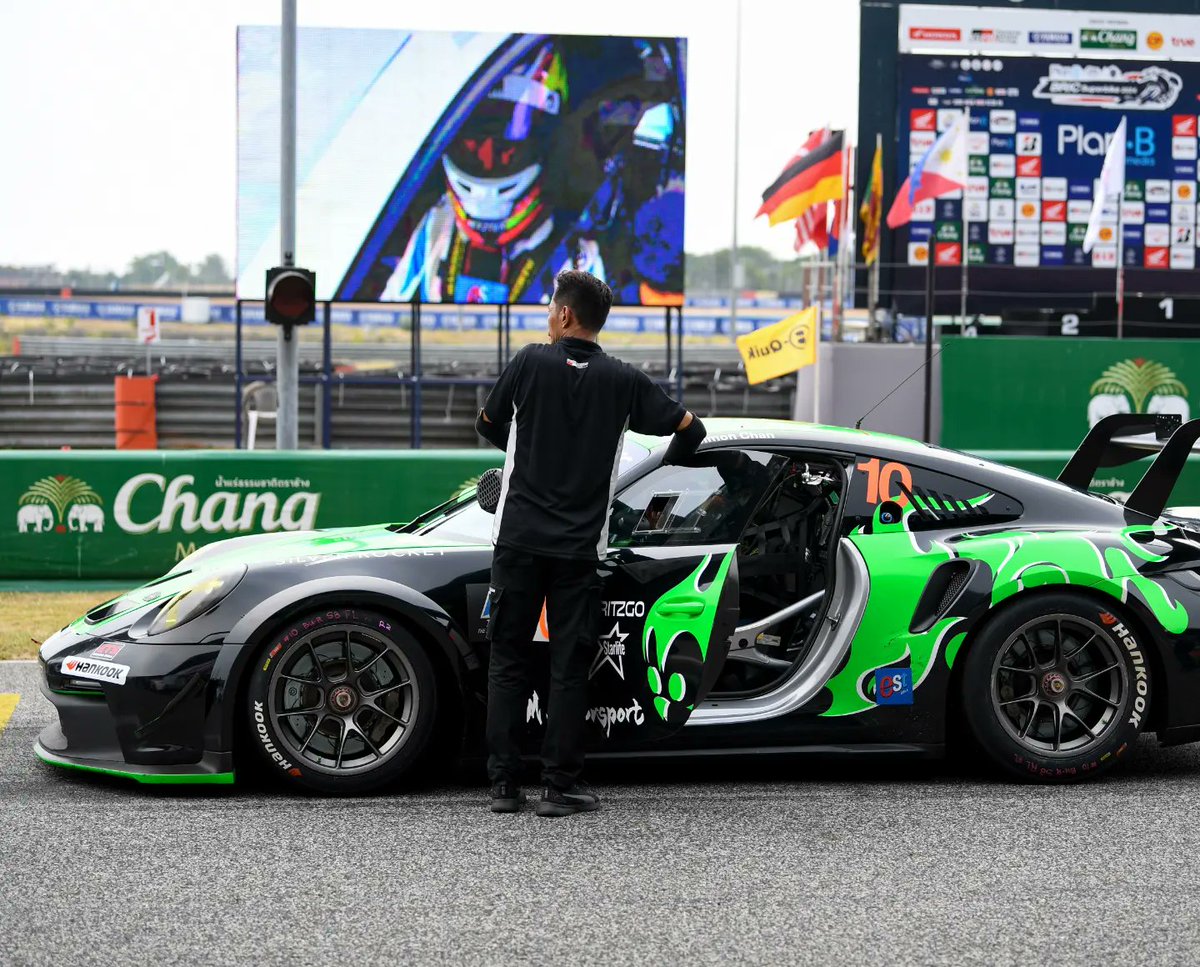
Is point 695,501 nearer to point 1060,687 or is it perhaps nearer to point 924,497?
point 924,497

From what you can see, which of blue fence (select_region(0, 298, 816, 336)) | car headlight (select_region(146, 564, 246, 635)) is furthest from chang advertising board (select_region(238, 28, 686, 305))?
blue fence (select_region(0, 298, 816, 336))

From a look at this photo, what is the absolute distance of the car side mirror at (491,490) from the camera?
4.88 m

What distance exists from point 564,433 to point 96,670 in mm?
1644

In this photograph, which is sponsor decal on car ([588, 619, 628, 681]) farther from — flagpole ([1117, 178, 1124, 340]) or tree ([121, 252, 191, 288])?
tree ([121, 252, 191, 288])

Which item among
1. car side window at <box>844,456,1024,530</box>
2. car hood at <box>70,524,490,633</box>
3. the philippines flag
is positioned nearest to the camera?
car hood at <box>70,524,490,633</box>

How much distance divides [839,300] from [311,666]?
1898cm

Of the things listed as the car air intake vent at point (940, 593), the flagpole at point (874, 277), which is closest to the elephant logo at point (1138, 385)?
the flagpole at point (874, 277)

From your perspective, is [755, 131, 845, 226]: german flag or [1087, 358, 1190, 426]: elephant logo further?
[1087, 358, 1190, 426]: elephant logo

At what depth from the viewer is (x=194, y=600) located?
4.87 metres

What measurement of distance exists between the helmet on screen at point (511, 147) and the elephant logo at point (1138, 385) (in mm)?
8348

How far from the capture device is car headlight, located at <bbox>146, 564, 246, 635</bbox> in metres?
4.84

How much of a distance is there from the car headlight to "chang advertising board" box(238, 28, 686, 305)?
16096 millimetres

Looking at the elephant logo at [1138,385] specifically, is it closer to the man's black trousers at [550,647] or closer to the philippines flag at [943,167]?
the philippines flag at [943,167]

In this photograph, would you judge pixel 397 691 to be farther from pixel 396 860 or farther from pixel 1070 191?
pixel 1070 191
